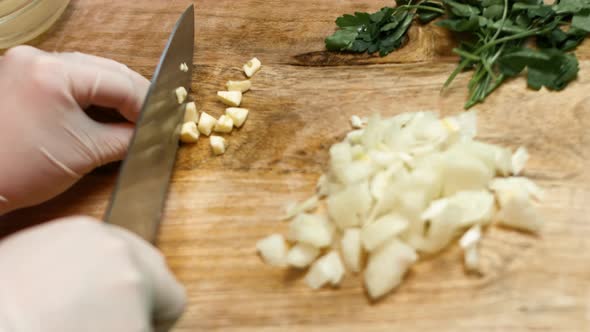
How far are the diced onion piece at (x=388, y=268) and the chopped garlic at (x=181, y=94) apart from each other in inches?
27.2

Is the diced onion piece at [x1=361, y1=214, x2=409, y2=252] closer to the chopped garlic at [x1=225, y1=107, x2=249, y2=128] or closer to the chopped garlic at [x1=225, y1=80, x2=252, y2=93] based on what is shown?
the chopped garlic at [x1=225, y1=107, x2=249, y2=128]

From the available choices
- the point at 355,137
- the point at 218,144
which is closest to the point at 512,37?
the point at 355,137

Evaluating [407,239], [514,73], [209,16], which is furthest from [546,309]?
[209,16]

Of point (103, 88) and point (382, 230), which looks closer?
point (382, 230)

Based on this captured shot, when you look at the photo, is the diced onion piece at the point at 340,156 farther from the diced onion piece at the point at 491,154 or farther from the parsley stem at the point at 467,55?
the parsley stem at the point at 467,55

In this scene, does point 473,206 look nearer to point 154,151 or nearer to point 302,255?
point 302,255

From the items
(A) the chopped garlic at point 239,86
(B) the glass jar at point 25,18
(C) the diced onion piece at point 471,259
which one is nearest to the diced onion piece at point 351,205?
(C) the diced onion piece at point 471,259

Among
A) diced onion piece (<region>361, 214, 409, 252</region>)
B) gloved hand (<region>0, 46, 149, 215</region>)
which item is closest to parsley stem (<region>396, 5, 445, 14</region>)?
diced onion piece (<region>361, 214, 409, 252</region>)

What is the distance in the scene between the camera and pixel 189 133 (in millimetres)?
1438

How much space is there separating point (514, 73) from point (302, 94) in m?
0.59

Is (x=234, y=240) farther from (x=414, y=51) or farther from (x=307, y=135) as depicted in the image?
(x=414, y=51)

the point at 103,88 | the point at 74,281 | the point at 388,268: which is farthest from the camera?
the point at 103,88

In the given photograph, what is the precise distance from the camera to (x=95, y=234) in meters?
0.98

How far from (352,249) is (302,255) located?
0.12 metres
